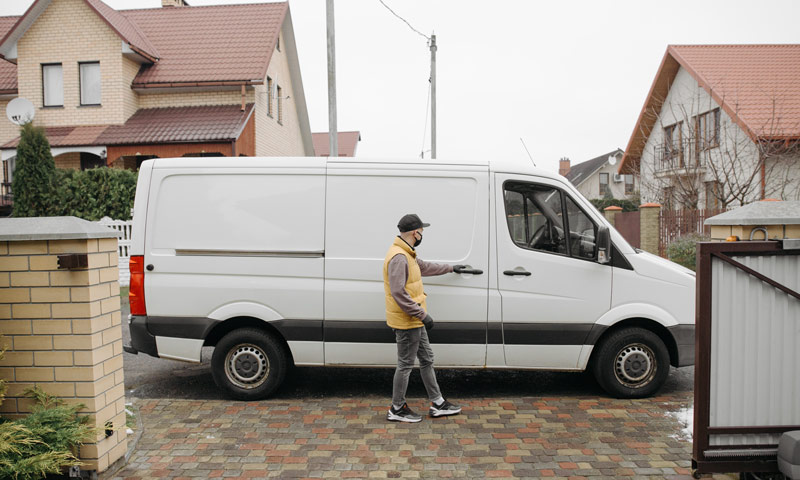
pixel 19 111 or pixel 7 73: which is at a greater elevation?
pixel 7 73

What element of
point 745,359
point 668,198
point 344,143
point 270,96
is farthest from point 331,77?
point 344,143

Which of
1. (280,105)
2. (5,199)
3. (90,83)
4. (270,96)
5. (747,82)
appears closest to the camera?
(90,83)

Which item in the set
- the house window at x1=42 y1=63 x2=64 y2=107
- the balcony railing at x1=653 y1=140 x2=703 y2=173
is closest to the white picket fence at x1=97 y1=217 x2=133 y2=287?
the house window at x1=42 y1=63 x2=64 y2=107

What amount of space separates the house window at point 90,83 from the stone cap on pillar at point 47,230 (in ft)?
60.6

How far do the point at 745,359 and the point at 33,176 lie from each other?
1706 cm

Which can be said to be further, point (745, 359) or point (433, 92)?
point (433, 92)

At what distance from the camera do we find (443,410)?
5.11m

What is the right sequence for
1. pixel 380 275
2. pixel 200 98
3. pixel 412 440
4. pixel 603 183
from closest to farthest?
pixel 412 440 → pixel 380 275 → pixel 200 98 → pixel 603 183

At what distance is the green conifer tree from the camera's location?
15.7 m

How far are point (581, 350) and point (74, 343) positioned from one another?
4171 millimetres

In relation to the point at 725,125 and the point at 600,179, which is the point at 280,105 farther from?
the point at 600,179

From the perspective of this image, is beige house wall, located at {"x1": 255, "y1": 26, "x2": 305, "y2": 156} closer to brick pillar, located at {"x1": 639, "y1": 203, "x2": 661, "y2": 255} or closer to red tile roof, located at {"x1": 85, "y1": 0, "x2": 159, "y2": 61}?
red tile roof, located at {"x1": 85, "y1": 0, "x2": 159, "y2": 61}

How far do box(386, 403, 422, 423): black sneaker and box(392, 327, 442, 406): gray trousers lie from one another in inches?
2.5

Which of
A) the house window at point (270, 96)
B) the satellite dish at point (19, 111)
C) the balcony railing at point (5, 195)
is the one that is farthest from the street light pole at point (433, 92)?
the balcony railing at point (5, 195)
